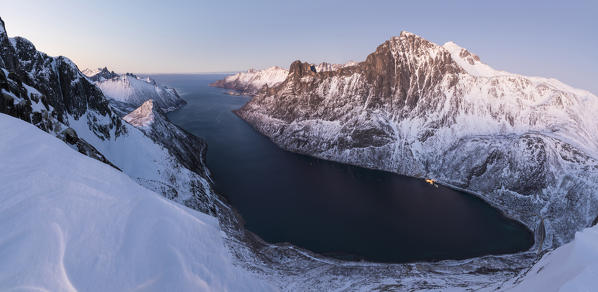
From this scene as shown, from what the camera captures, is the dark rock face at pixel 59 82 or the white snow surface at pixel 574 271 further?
the dark rock face at pixel 59 82

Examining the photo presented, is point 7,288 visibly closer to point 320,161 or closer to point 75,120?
point 75,120

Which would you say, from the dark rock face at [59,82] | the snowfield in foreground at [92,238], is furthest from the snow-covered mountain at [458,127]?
the dark rock face at [59,82]

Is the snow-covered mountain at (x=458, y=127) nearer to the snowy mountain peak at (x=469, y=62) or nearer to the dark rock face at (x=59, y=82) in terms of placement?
the snowy mountain peak at (x=469, y=62)

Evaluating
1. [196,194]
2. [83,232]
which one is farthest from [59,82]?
[83,232]

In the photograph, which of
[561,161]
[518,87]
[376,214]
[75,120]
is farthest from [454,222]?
[75,120]

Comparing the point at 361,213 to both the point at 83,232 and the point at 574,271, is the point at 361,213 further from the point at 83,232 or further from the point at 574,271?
the point at 83,232
